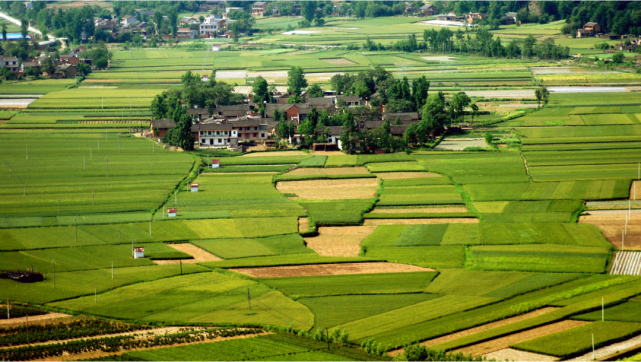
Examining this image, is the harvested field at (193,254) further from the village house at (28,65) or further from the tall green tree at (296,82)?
the village house at (28,65)

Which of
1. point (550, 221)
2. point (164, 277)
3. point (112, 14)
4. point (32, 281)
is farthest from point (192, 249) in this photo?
point (112, 14)

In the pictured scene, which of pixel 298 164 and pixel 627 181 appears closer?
pixel 627 181

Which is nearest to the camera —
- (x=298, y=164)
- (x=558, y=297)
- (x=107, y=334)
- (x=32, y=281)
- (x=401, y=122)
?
(x=107, y=334)

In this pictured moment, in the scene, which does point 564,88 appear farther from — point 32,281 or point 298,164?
point 32,281

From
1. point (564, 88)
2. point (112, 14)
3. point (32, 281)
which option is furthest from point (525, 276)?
point (112, 14)

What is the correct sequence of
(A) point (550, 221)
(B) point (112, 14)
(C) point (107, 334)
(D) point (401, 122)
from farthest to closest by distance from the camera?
1. (B) point (112, 14)
2. (D) point (401, 122)
3. (A) point (550, 221)
4. (C) point (107, 334)

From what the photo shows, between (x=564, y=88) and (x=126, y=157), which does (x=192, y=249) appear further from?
(x=564, y=88)
